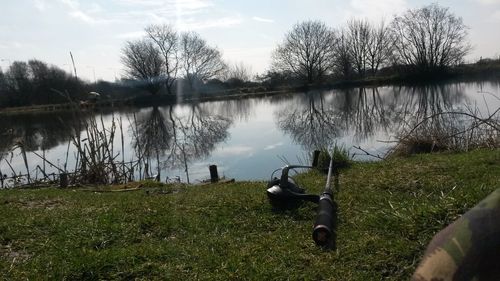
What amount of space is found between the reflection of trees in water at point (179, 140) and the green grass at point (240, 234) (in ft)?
32.8

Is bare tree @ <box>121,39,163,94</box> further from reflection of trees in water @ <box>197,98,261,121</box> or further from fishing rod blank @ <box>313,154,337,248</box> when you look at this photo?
fishing rod blank @ <box>313,154,337,248</box>

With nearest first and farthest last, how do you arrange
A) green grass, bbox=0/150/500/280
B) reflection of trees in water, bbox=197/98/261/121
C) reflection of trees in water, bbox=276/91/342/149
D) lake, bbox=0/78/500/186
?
green grass, bbox=0/150/500/280
lake, bbox=0/78/500/186
reflection of trees in water, bbox=276/91/342/149
reflection of trees in water, bbox=197/98/261/121

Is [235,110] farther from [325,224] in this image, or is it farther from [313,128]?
[325,224]

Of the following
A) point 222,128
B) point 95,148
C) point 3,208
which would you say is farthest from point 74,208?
point 222,128

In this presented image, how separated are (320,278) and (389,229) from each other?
1.02 metres

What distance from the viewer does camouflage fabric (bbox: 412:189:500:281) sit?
48.7 inches

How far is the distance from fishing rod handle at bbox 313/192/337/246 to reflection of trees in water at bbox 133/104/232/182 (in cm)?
1109

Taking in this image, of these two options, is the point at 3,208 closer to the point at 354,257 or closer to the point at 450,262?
the point at 354,257

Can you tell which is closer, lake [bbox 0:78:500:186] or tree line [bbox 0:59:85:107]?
lake [bbox 0:78:500:186]

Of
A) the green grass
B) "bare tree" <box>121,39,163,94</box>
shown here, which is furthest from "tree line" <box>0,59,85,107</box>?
the green grass

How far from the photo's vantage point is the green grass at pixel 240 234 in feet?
12.5

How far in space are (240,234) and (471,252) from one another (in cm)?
374

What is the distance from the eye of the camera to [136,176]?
16031 millimetres

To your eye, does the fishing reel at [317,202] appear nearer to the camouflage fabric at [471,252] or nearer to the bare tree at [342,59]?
the camouflage fabric at [471,252]
